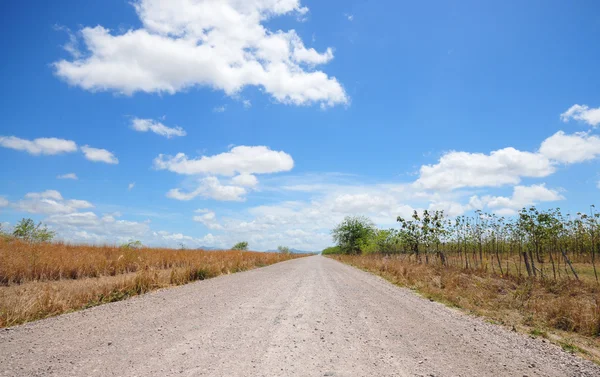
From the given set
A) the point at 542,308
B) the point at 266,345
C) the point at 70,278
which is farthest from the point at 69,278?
the point at 542,308

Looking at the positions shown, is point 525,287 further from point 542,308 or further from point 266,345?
point 266,345

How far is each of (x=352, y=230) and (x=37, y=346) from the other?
8078 cm

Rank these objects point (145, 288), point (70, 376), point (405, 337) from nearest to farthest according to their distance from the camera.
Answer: point (70, 376) < point (405, 337) < point (145, 288)

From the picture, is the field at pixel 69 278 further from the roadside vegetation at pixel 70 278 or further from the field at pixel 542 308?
the field at pixel 542 308

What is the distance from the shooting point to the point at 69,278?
1335 cm

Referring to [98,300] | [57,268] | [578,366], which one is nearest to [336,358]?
[578,366]

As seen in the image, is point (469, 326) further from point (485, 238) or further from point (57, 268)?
point (485, 238)

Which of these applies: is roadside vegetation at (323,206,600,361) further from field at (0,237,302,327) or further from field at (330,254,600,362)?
field at (0,237,302,327)

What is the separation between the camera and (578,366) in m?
4.86

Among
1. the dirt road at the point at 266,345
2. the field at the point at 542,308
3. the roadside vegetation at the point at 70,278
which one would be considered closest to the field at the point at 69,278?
the roadside vegetation at the point at 70,278

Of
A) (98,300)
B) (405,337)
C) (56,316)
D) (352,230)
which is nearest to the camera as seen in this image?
(405,337)

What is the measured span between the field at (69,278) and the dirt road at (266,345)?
76 centimetres

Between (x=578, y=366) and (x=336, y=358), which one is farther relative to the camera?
(x=578, y=366)

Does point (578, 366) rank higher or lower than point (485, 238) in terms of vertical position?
lower
